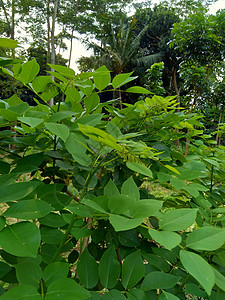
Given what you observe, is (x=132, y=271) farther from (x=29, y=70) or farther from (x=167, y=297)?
(x=29, y=70)

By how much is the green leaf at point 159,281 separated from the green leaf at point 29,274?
5.2 inches

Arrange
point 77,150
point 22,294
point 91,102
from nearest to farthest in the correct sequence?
point 22,294 < point 77,150 < point 91,102

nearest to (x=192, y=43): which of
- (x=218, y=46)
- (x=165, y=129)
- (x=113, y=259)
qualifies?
(x=218, y=46)

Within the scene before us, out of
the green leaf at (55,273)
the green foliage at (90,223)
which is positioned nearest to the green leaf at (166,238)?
the green foliage at (90,223)

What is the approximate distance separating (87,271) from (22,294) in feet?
0.35

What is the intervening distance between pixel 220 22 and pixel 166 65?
23.2 ft

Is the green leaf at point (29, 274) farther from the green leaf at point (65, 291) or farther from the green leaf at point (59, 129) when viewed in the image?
the green leaf at point (59, 129)

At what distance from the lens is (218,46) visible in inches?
169

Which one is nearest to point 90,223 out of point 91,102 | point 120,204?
point 120,204

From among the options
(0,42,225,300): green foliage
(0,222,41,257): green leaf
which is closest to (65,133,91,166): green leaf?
(0,42,225,300): green foliage

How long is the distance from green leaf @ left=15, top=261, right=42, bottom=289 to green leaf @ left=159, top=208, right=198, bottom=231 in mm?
146

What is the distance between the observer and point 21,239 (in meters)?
Answer: 0.22

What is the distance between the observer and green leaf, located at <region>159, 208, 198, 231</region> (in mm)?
259

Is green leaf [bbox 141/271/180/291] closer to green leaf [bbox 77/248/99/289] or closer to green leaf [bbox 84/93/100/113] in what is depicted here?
green leaf [bbox 77/248/99/289]
